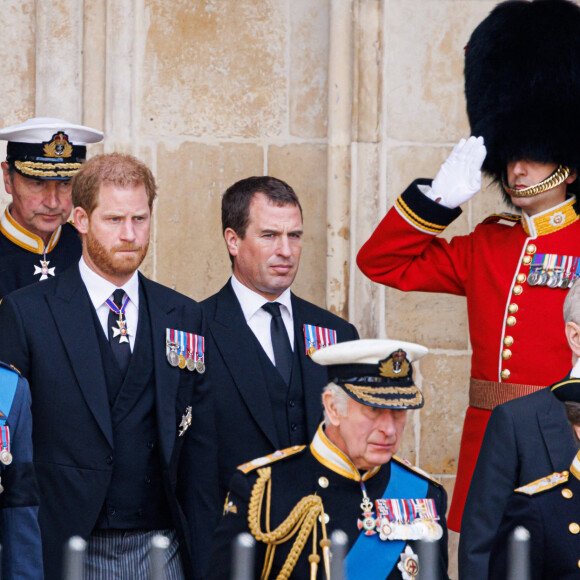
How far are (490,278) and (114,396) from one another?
56.8 inches

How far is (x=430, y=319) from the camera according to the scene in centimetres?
579

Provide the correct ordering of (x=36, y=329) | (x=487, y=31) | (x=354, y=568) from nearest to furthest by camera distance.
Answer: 1. (x=354, y=568)
2. (x=36, y=329)
3. (x=487, y=31)

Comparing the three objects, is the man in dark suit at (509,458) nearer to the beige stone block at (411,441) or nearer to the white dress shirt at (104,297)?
the white dress shirt at (104,297)

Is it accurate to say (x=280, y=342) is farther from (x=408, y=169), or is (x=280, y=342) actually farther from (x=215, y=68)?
(x=215, y=68)

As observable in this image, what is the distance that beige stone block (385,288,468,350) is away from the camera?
5.78 metres

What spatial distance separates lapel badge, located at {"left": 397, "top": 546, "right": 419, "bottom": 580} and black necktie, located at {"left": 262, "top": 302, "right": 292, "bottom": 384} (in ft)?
3.93

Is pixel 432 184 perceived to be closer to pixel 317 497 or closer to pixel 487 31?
pixel 487 31

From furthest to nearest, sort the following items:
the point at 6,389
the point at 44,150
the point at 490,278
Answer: the point at 44,150
the point at 490,278
the point at 6,389

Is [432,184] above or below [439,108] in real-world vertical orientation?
below

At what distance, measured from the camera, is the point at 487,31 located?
498 centimetres

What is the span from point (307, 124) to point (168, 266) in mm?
859

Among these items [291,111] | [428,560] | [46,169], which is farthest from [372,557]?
[291,111]

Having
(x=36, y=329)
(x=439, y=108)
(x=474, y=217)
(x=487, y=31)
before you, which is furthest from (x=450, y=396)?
(x=36, y=329)

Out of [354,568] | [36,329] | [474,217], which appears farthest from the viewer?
[474,217]
